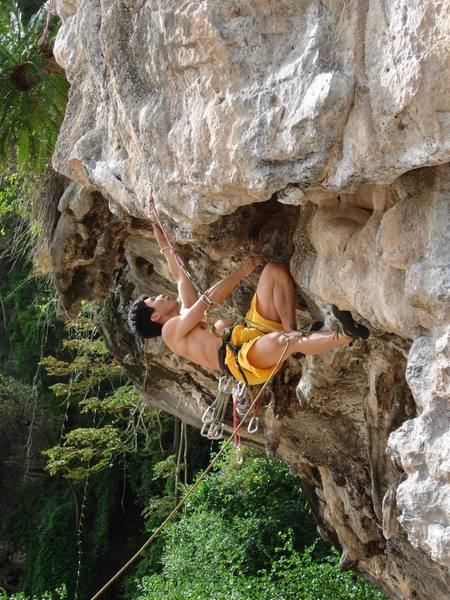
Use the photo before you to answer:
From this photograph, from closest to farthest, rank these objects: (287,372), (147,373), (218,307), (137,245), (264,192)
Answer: (264,192) < (218,307) < (287,372) < (137,245) < (147,373)

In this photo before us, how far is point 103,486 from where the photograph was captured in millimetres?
13648

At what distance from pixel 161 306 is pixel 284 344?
827 mm

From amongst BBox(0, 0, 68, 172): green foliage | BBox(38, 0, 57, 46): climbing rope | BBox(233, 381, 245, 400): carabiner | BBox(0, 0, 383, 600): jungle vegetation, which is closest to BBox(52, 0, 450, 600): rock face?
BBox(233, 381, 245, 400): carabiner

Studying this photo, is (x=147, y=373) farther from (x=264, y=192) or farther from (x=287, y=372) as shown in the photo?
(x=264, y=192)

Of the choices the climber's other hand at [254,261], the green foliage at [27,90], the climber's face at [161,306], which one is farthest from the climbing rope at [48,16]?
the climber's other hand at [254,261]

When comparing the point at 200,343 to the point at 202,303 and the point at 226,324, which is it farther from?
the point at 202,303

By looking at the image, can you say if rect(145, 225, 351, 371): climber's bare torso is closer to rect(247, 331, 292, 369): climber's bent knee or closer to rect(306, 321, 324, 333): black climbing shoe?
rect(247, 331, 292, 369): climber's bent knee

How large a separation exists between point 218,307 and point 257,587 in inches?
210

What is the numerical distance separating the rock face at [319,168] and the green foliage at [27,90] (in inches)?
31.3

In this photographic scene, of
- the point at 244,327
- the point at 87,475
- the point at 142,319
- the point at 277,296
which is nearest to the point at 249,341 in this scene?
the point at 244,327

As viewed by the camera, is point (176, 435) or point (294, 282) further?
point (176, 435)

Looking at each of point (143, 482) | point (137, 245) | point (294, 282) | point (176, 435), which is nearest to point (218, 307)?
point (294, 282)

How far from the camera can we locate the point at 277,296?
4.40m

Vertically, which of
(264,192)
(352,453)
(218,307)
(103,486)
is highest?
(264,192)
